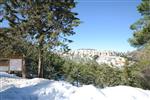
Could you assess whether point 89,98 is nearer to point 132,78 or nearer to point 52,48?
point 52,48

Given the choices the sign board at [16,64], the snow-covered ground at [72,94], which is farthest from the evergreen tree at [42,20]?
the snow-covered ground at [72,94]

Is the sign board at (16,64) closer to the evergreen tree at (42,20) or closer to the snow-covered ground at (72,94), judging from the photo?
the evergreen tree at (42,20)

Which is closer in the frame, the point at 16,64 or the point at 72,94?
the point at 72,94

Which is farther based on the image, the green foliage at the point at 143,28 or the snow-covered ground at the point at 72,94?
the green foliage at the point at 143,28

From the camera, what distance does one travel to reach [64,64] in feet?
155

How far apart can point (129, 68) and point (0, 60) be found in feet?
49.6

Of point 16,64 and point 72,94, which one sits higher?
point 16,64

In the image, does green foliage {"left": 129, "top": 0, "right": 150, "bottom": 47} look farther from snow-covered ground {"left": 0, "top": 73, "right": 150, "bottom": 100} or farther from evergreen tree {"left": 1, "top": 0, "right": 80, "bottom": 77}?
snow-covered ground {"left": 0, "top": 73, "right": 150, "bottom": 100}

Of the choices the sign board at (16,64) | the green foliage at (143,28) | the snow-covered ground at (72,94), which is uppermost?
the green foliage at (143,28)

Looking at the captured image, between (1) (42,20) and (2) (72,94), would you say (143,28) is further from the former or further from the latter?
(2) (72,94)

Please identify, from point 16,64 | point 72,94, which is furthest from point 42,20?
point 72,94

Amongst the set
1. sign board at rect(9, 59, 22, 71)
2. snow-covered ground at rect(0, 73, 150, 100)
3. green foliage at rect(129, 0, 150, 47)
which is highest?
green foliage at rect(129, 0, 150, 47)

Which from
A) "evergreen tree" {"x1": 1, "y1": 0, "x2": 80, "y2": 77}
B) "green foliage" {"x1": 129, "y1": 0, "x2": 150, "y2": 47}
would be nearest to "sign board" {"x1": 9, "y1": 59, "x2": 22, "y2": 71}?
"evergreen tree" {"x1": 1, "y1": 0, "x2": 80, "y2": 77}

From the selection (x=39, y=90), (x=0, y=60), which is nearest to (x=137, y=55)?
(x=0, y=60)
